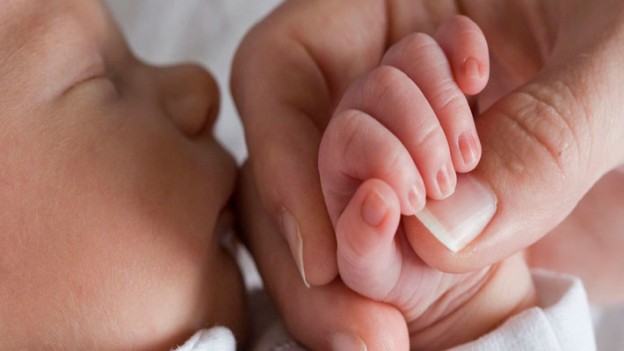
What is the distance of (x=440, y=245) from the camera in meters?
0.55

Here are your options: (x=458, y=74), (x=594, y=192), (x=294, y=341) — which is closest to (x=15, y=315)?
(x=294, y=341)

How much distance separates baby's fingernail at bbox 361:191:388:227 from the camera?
495mm

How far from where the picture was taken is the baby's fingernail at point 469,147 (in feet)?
1.75

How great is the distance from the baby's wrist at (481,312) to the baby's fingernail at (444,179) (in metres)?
0.17

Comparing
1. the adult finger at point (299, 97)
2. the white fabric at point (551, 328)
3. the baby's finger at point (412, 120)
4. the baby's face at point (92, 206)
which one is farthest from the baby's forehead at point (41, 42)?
the white fabric at point (551, 328)

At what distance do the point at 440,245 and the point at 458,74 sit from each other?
0.38ft

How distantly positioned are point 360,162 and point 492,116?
121 mm

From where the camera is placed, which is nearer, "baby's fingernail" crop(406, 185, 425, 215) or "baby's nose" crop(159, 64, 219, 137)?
"baby's fingernail" crop(406, 185, 425, 215)

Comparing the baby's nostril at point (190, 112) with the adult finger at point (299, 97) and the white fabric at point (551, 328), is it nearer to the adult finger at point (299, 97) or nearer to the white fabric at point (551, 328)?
the adult finger at point (299, 97)

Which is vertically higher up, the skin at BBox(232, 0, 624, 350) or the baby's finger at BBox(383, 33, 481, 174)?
the baby's finger at BBox(383, 33, 481, 174)

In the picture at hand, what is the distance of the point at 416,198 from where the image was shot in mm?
512

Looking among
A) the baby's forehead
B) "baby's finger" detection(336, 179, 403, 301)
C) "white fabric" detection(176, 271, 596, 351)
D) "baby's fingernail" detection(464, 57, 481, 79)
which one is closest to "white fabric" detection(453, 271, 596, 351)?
"white fabric" detection(176, 271, 596, 351)

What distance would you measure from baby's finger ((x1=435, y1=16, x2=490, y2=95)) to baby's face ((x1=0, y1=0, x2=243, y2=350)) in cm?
24

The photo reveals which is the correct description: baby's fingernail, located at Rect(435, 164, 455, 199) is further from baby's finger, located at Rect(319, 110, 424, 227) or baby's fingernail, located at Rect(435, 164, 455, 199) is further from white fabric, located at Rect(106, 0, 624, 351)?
white fabric, located at Rect(106, 0, 624, 351)
